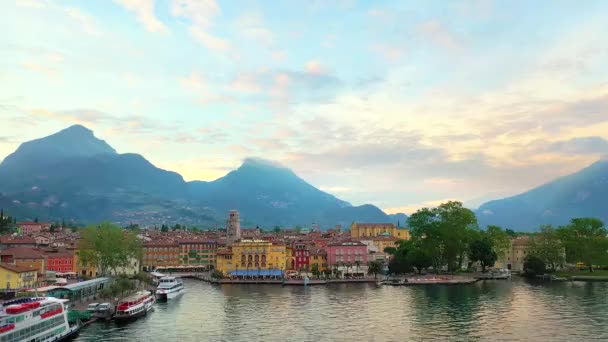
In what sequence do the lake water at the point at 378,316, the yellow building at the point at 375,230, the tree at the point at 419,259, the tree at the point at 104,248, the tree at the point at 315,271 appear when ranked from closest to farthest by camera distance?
the lake water at the point at 378,316 < the tree at the point at 104,248 < the tree at the point at 419,259 < the tree at the point at 315,271 < the yellow building at the point at 375,230

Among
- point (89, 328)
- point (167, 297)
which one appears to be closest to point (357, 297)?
point (167, 297)

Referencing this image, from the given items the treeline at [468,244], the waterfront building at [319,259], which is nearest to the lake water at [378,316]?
the treeline at [468,244]

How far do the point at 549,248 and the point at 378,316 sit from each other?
6404cm

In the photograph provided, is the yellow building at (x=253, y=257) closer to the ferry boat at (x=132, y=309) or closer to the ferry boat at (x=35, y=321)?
the ferry boat at (x=132, y=309)

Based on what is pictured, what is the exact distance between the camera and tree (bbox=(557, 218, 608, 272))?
98.0 meters

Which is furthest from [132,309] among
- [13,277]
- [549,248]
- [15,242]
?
[549,248]

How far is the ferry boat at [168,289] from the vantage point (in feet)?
233

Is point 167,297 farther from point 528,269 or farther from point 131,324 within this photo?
point 528,269

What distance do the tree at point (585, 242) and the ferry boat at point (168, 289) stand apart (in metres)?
71.6

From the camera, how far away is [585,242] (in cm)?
9938

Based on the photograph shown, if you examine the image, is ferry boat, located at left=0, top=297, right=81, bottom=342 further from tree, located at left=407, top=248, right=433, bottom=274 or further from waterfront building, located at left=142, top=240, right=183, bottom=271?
waterfront building, located at left=142, top=240, right=183, bottom=271

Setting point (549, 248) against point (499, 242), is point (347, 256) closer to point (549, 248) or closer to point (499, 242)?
point (499, 242)

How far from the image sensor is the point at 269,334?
4612 centimetres

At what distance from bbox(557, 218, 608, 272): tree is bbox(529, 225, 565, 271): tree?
166cm
